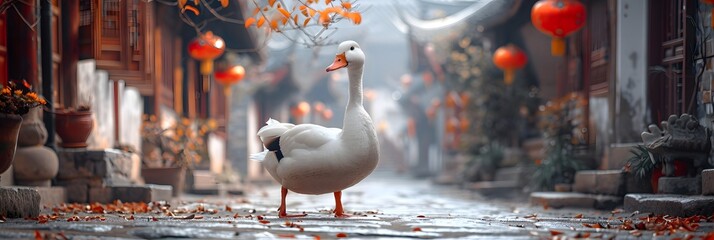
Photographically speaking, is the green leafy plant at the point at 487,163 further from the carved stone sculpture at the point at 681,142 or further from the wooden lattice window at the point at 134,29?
the carved stone sculpture at the point at 681,142

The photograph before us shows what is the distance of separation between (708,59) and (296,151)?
4.30 m

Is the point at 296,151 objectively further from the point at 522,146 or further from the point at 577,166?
the point at 522,146

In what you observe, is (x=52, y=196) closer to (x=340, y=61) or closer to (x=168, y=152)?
(x=340, y=61)

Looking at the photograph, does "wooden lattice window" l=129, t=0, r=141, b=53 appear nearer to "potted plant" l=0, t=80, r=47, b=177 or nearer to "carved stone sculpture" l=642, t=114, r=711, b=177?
"potted plant" l=0, t=80, r=47, b=177

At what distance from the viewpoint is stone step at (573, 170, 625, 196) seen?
9.77m

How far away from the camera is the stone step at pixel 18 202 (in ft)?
21.1

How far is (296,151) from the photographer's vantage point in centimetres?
692

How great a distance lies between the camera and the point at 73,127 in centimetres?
978

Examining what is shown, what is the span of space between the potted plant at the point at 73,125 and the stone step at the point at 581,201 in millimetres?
5131

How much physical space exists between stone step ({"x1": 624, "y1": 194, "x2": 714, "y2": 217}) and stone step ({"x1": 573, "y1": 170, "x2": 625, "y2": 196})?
0.93 meters

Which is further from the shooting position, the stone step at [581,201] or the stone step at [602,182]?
the stone step at [581,201]

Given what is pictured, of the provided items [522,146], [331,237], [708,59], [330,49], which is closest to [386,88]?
[330,49]

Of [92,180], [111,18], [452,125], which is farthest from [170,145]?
[452,125]

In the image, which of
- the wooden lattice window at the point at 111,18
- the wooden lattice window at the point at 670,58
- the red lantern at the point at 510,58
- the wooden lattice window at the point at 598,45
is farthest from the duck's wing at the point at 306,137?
the red lantern at the point at 510,58
